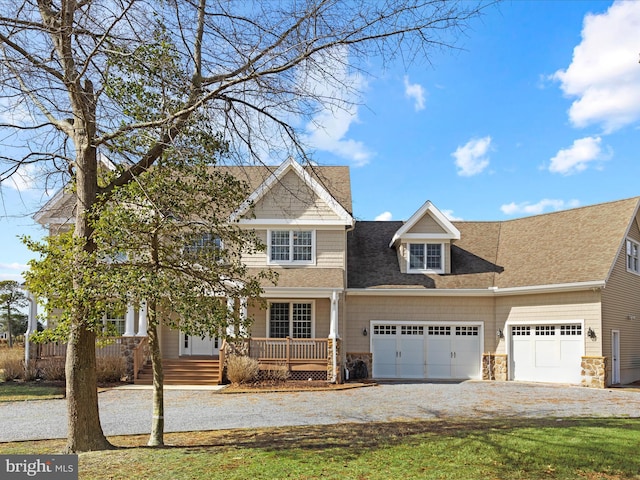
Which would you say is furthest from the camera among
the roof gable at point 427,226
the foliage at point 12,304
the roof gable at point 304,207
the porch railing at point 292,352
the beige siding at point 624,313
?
the foliage at point 12,304

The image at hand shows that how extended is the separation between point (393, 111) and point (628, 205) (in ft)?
51.3

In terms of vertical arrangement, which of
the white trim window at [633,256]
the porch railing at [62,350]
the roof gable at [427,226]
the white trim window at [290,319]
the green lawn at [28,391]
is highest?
the roof gable at [427,226]

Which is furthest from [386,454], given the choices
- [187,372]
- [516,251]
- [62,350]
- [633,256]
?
[633,256]

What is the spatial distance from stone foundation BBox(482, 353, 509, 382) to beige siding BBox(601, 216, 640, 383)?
3.50 metres

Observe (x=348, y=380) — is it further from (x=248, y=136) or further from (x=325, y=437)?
(x=248, y=136)

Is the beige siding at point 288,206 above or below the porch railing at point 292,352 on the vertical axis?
above

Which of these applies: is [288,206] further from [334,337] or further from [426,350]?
[426,350]

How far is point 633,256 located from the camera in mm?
22234

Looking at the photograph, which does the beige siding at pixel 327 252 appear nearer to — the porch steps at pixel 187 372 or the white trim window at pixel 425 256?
the white trim window at pixel 425 256

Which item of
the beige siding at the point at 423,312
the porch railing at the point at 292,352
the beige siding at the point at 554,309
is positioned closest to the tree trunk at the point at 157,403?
the porch railing at the point at 292,352

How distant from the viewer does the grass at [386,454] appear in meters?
7.69

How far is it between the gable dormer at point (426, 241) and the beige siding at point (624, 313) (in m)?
5.61

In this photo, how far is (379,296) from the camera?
22.7 metres

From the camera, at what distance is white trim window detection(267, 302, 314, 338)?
2175 centimetres
